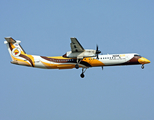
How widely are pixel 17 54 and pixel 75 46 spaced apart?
29.2 feet

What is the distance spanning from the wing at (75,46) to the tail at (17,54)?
6.45 metres

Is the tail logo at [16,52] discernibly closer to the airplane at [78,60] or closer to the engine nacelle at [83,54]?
the airplane at [78,60]

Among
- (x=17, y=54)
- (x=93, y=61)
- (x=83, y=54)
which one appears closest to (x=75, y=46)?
(x=83, y=54)

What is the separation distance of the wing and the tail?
21.2ft

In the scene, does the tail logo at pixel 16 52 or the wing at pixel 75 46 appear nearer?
the wing at pixel 75 46

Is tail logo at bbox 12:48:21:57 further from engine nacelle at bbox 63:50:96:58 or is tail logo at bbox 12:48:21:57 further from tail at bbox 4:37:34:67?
engine nacelle at bbox 63:50:96:58

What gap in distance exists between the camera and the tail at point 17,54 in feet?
118

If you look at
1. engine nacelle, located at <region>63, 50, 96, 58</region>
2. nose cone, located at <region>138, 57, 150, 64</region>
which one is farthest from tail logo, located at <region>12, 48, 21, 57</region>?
nose cone, located at <region>138, 57, 150, 64</region>

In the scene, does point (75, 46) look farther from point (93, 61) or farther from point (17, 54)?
point (17, 54)

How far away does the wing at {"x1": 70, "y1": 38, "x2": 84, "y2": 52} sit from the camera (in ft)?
106

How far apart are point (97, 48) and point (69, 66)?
4683 mm

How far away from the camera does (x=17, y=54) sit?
3644 centimetres

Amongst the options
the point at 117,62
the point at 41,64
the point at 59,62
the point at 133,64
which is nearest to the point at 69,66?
the point at 59,62

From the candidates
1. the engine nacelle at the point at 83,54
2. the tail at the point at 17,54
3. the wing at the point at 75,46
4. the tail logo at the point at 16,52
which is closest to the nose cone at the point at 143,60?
the engine nacelle at the point at 83,54
